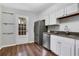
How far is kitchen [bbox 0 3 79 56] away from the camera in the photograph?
2582mm

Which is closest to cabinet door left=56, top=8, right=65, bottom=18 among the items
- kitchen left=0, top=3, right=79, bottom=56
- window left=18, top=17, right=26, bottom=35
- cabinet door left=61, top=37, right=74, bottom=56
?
kitchen left=0, top=3, right=79, bottom=56

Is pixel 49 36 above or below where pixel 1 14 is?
below

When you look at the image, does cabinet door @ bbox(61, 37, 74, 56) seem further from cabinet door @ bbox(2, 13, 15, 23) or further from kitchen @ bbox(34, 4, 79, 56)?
cabinet door @ bbox(2, 13, 15, 23)

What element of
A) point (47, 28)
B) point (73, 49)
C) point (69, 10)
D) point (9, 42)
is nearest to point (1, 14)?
point (9, 42)

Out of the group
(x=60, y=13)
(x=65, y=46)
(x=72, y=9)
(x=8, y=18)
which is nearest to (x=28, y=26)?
(x=8, y=18)

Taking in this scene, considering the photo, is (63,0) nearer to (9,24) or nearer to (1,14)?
(1,14)

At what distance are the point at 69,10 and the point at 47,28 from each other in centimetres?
196

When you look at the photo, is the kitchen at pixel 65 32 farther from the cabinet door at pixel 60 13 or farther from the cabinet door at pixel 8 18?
the cabinet door at pixel 8 18

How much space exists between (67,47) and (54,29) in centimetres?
201

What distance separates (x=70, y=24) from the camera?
10.9ft

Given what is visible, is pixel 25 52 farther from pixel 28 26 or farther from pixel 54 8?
pixel 28 26

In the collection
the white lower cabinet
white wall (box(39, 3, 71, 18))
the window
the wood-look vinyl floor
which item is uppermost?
white wall (box(39, 3, 71, 18))

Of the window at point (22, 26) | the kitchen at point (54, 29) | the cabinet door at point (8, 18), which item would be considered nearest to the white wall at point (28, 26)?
the kitchen at point (54, 29)

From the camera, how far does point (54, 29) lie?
4430 millimetres
